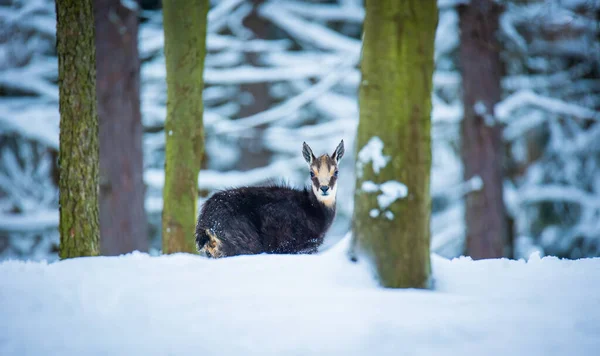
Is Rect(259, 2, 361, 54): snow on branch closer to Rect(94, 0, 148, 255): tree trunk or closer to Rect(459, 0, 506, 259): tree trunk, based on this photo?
Rect(459, 0, 506, 259): tree trunk

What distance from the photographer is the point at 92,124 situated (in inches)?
298

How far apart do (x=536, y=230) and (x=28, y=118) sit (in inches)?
537

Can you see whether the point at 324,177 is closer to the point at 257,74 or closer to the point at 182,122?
the point at 182,122

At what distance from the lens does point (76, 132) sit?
7441 millimetres

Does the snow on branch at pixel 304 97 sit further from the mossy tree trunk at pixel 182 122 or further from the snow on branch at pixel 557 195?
the mossy tree trunk at pixel 182 122

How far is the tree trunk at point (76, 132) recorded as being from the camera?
7.43m

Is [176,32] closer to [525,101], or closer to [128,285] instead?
[128,285]

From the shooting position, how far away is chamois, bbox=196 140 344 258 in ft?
25.8

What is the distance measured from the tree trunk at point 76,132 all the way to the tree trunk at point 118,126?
5.48 metres

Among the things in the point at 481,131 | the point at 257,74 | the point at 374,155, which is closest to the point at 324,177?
the point at 374,155

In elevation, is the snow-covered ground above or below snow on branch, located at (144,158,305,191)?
below

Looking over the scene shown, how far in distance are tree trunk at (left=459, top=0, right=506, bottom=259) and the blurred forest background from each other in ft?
0.56

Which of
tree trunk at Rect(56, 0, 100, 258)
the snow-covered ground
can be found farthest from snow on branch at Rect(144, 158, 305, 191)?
the snow-covered ground

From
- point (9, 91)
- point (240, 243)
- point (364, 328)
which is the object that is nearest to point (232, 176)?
point (9, 91)
